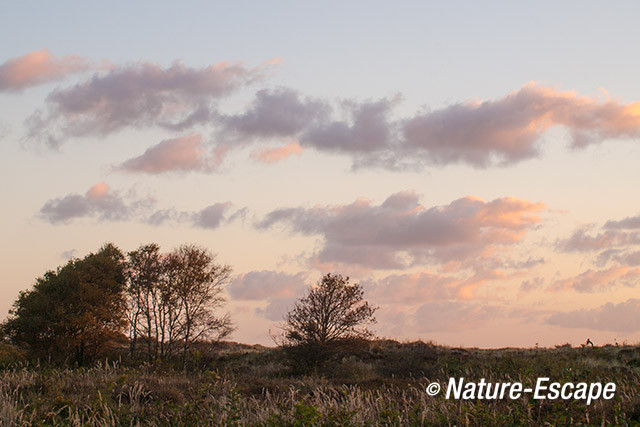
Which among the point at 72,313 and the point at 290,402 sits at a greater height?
the point at 72,313

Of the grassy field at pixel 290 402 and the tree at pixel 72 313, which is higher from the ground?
the tree at pixel 72 313

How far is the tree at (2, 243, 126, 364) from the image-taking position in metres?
40.7

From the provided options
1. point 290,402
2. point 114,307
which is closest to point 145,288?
point 114,307

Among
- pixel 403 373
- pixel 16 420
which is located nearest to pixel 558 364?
pixel 403 373

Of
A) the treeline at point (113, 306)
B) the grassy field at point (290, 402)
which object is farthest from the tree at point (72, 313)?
the grassy field at point (290, 402)

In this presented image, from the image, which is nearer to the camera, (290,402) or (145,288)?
(290,402)

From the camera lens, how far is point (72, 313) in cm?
4119

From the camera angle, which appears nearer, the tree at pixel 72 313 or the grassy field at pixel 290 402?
the grassy field at pixel 290 402

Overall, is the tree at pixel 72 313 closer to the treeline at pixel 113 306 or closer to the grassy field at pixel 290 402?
the treeline at pixel 113 306

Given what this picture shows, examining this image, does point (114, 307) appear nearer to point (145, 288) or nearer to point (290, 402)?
point (145, 288)

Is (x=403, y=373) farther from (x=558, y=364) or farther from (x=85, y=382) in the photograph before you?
(x=85, y=382)

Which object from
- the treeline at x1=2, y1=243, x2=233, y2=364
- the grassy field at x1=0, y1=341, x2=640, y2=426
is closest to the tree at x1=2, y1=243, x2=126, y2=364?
the treeline at x1=2, y1=243, x2=233, y2=364

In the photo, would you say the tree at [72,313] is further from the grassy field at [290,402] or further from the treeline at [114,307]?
the grassy field at [290,402]

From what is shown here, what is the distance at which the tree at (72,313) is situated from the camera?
4066 cm
